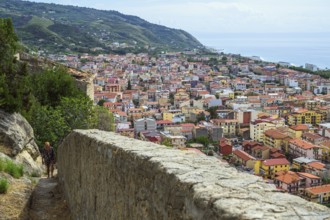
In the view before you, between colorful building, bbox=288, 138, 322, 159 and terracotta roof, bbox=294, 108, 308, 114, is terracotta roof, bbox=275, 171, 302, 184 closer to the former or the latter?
colorful building, bbox=288, 138, 322, 159

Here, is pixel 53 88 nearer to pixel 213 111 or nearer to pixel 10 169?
pixel 10 169

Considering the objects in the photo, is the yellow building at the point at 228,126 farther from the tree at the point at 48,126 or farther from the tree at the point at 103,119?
the tree at the point at 48,126

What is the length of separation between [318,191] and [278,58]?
5447 inches

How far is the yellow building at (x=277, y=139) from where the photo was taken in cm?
5163

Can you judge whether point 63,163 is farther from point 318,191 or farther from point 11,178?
point 318,191

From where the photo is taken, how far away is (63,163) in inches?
259

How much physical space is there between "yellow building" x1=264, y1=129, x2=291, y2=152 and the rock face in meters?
45.3

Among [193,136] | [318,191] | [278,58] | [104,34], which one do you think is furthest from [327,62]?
[318,191]

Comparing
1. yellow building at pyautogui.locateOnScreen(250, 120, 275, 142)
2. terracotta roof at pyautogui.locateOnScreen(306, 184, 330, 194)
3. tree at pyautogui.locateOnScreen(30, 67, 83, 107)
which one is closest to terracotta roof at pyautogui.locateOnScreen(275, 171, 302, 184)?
terracotta roof at pyautogui.locateOnScreen(306, 184, 330, 194)

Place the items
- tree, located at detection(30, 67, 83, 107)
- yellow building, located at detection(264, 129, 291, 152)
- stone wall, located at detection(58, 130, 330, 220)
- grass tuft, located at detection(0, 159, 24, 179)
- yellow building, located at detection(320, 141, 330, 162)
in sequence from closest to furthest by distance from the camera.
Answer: stone wall, located at detection(58, 130, 330, 220), grass tuft, located at detection(0, 159, 24, 179), tree, located at detection(30, 67, 83, 107), yellow building, located at detection(320, 141, 330, 162), yellow building, located at detection(264, 129, 291, 152)

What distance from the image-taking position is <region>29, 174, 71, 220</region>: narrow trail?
222 inches

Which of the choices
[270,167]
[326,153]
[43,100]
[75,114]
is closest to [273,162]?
[270,167]

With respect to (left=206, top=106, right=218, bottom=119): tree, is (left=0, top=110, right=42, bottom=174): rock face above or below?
above

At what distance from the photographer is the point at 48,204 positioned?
239 inches
